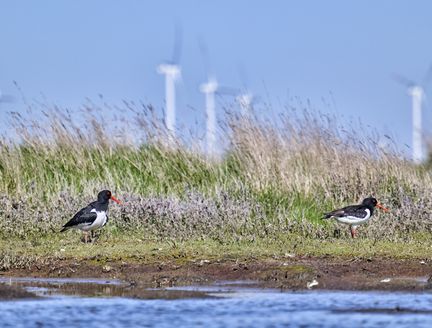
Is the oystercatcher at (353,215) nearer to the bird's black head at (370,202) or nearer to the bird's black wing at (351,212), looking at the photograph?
the bird's black wing at (351,212)

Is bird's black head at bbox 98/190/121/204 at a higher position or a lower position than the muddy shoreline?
higher

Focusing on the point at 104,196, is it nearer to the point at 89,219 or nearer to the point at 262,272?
the point at 89,219

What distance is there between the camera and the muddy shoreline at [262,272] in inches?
464

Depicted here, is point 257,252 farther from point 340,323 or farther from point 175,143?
point 175,143

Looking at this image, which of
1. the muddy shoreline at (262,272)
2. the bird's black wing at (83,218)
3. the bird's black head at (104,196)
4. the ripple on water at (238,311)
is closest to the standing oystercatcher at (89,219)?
the bird's black wing at (83,218)

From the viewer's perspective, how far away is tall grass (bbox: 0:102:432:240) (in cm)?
1541

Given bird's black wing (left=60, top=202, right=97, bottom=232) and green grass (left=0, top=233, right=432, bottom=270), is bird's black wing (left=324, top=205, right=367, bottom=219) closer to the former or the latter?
green grass (left=0, top=233, right=432, bottom=270)

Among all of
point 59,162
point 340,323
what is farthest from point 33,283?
point 59,162

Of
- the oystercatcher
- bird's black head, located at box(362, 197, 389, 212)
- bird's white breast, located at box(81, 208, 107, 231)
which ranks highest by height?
bird's black head, located at box(362, 197, 389, 212)

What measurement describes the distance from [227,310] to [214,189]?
7.43 meters

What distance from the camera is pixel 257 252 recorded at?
13.5 meters

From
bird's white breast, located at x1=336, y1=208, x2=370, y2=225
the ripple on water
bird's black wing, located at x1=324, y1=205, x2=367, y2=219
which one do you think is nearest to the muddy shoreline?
the ripple on water

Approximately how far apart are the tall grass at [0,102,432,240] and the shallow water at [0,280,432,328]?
3442 mm

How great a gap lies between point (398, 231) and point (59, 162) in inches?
225
